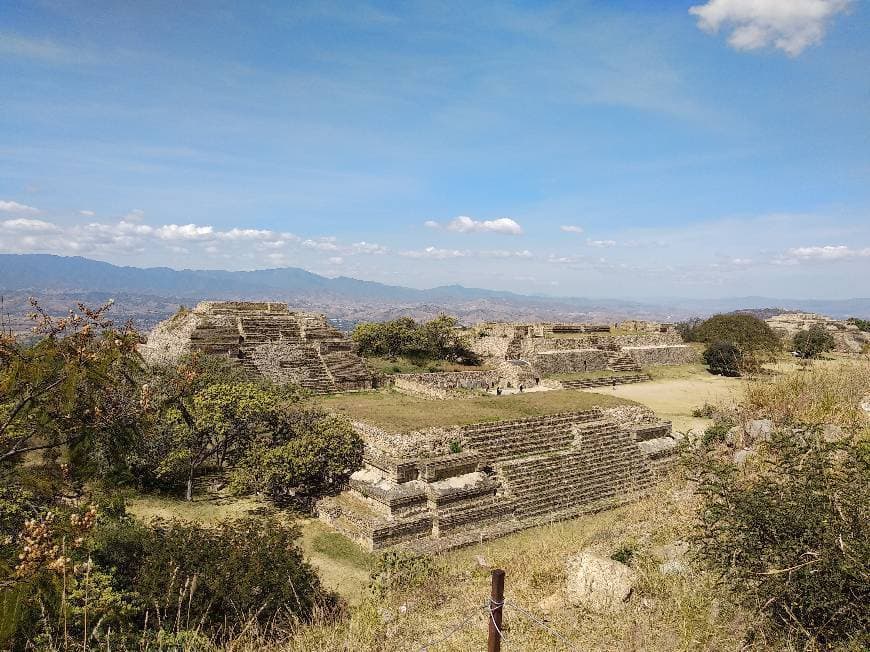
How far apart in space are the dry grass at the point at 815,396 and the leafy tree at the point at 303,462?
8.58 m

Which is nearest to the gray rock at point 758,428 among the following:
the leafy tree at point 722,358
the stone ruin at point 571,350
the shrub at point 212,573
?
the shrub at point 212,573

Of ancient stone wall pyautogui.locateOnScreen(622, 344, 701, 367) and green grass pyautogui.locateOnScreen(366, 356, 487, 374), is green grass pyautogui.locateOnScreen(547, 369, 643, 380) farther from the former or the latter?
green grass pyautogui.locateOnScreen(366, 356, 487, 374)

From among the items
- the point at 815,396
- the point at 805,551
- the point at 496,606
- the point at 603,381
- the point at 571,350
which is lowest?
the point at 603,381

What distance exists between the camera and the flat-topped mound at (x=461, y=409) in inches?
540

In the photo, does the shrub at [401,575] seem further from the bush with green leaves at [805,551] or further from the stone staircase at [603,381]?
the stone staircase at [603,381]

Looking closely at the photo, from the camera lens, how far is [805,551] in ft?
13.4

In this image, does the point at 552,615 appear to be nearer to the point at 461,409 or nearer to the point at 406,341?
the point at 461,409

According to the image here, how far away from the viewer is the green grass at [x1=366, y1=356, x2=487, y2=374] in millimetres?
27794

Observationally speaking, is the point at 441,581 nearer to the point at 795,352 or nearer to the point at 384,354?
the point at 384,354

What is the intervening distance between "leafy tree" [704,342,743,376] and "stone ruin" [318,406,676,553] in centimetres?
1989

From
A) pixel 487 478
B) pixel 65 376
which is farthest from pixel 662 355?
pixel 65 376

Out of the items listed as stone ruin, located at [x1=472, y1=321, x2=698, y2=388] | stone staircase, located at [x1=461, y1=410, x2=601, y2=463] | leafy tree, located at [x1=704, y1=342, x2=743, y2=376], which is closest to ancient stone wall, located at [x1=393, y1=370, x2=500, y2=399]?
stone ruin, located at [x1=472, y1=321, x2=698, y2=388]

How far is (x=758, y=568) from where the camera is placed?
14.4 ft

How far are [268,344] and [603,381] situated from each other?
1743cm
